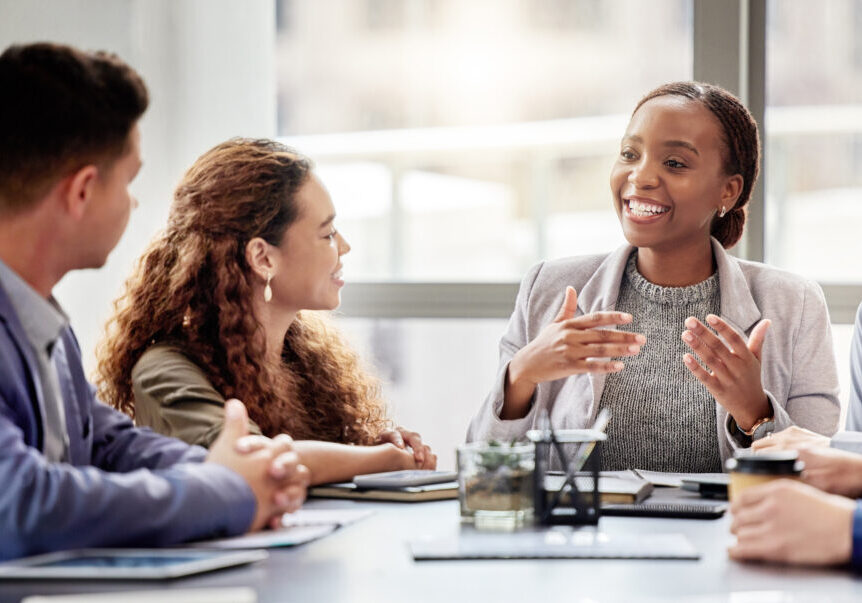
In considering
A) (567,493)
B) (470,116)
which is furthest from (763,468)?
(470,116)

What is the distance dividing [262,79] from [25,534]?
8.54ft

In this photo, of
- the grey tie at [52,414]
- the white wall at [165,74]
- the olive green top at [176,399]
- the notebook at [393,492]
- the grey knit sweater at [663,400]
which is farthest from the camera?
the white wall at [165,74]

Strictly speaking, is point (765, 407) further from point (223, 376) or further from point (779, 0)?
point (779, 0)

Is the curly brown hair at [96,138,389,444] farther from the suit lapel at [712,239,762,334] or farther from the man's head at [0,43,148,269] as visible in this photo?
the suit lapel at [712,239,762,334]

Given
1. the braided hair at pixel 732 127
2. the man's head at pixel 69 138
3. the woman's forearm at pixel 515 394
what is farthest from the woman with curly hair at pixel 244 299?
the braided hair at pixel 732 127

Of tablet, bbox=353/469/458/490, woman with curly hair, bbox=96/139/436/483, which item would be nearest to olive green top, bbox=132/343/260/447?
woman with curly hair, bbox=96/139/436/483

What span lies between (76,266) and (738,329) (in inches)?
59.1

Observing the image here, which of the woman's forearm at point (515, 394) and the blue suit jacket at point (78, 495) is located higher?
the blue suit jacket at point (78, 495)

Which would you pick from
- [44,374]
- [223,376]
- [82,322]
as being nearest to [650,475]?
Answer: [223,376]

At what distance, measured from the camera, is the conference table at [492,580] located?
3.60 feet

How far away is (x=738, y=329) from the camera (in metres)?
2.39

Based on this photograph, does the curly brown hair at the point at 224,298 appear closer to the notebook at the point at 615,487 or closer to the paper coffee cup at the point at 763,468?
the notebook at the point at 615,487

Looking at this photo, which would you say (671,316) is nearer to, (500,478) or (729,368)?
(729,368)

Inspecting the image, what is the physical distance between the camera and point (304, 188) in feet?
7.62
